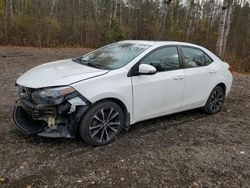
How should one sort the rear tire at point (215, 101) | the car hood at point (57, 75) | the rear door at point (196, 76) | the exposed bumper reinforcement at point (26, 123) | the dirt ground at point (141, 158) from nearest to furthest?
the dirt ground at point (141, 158), the car hood at point (57, 75), the exposed bumper reinforcement at point (26, 123), the rear door at point (196, 76), the rear tire at point (215, 101)

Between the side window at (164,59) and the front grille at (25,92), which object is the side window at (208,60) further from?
the front grille at (25,92)

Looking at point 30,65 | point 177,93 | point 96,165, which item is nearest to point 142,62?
point 177,93

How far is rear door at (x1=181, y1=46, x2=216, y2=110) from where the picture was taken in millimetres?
5250

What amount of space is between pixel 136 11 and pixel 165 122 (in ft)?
54.7

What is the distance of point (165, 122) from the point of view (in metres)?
5.38

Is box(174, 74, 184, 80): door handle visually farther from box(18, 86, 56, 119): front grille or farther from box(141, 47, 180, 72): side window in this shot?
box(18, 86, 56, 119): front grille

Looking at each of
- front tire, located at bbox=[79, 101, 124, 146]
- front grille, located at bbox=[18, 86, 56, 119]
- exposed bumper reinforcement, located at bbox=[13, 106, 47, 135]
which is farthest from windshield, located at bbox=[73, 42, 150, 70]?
exposed bumper reinforcement, located at bbox=[13, 106, 47, 135]

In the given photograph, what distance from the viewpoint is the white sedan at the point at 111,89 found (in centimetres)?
386

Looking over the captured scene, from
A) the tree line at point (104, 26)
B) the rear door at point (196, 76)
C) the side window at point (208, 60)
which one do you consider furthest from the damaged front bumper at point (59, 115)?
the tree line at point (104, 26)

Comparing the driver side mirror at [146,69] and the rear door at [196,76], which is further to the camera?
the rear door at [196,76]

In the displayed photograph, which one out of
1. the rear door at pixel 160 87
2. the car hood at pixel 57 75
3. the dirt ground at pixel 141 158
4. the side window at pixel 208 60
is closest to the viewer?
the dirt ground at pixel 141 158

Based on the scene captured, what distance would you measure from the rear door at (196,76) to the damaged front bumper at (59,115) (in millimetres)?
2189

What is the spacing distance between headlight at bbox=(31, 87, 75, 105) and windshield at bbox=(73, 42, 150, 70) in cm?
90

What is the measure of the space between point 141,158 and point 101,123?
0.77 m
